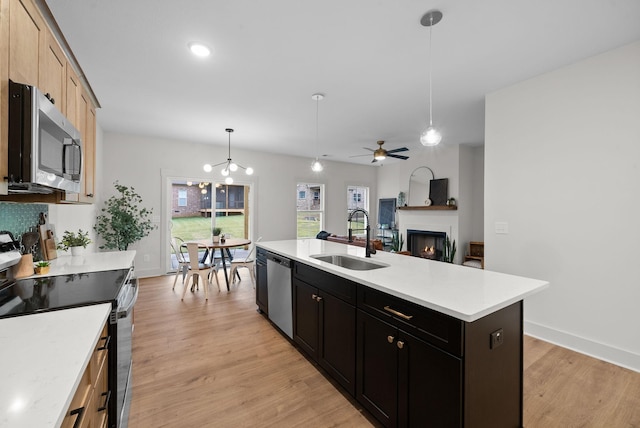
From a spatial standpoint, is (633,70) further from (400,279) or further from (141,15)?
(141,15)

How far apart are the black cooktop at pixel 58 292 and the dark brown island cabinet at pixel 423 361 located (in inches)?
54.3

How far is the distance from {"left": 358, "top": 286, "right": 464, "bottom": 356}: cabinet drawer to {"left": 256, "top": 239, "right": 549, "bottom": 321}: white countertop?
0.04 m

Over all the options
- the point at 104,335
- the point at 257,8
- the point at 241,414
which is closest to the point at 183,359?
the point at 241,414

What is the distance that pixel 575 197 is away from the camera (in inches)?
102

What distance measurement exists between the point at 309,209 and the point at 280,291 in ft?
15.2

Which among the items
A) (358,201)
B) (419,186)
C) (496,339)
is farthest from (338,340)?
(358,201)

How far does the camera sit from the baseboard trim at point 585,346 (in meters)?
2.31

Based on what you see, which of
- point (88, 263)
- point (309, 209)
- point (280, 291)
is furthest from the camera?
point (309, 209)

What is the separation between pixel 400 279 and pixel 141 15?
250cm

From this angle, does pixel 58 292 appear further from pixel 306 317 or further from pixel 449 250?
pixel 449 250

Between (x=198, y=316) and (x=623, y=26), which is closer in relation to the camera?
(x=623, y=26)

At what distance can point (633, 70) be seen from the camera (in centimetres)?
228

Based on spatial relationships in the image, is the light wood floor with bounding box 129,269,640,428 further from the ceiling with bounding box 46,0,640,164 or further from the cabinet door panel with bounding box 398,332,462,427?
the ceiling with bounding box 46,0,640,164

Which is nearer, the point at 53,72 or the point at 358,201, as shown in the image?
the point at 53,72
